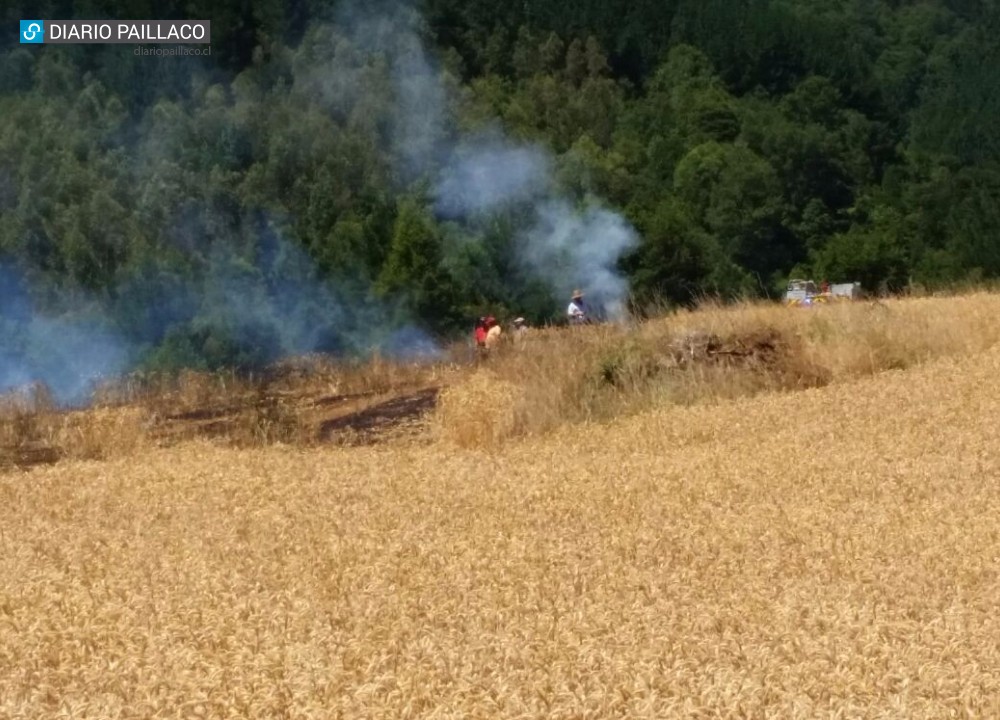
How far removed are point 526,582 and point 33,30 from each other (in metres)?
34.1

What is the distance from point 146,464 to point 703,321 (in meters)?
7.93

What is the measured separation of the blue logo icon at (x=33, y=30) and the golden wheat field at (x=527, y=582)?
2789cm

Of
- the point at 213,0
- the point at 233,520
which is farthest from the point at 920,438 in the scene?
the point at 213,0

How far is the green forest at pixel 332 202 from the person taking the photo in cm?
3166

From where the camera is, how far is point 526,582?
691 centimetres

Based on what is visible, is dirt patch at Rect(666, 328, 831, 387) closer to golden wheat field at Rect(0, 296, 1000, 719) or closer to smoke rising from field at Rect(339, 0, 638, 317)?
golden wheat field at Rect(0, 296, 1000, 719)

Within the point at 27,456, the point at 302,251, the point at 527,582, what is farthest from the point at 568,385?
the point at 302,251

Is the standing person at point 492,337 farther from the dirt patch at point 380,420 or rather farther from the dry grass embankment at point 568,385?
the dirt patch at point 380,420

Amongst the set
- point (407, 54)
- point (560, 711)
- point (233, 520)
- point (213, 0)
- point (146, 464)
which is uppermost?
point (213, 0)

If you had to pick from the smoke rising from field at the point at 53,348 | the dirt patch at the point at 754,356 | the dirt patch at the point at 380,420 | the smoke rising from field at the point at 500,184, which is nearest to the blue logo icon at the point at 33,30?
the smoke rising from field at the point at 500,184

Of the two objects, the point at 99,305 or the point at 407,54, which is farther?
the point at 407,54

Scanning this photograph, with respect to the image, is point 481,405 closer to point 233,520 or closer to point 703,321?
point 703,321

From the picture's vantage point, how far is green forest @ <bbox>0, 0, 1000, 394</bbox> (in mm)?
31656

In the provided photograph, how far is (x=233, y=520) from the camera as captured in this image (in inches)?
369
